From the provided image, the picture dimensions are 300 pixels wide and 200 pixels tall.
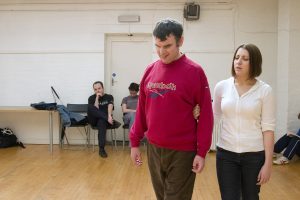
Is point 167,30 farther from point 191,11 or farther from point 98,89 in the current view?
point 191,11

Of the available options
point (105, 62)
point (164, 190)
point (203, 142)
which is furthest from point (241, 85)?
point (105, 62)

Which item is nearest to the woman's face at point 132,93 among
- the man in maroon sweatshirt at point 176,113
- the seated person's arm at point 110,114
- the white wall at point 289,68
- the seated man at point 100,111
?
the seated man at point 100,111

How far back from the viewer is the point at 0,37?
6.99 metres

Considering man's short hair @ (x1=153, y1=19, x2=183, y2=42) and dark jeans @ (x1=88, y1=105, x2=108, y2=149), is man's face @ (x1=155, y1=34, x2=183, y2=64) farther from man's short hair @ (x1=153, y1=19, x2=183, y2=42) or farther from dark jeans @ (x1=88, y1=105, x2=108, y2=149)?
dark jeans @ (x1=88, y1=105, x2=108, y2=149)

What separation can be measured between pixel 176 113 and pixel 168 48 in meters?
0.33

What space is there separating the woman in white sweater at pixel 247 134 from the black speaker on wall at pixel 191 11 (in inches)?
188

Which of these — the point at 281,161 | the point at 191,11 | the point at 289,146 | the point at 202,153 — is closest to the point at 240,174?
the point at 202,153

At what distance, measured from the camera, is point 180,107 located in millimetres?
1790

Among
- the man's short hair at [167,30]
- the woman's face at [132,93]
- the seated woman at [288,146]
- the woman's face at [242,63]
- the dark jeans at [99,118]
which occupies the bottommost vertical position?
the seated woman at [288,146]

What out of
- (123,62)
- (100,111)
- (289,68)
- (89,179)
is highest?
(123,62)

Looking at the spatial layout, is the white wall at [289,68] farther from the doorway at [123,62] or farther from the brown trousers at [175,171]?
the brown trousers at [175,171]

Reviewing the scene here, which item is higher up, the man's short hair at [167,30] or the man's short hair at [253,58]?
the man's short hair at [167,30]

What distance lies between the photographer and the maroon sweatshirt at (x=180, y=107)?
70.2 inches

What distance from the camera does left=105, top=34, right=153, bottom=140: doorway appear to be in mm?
7039
